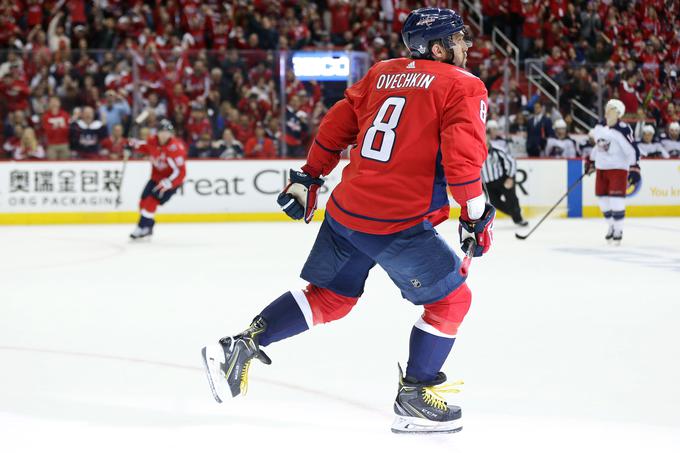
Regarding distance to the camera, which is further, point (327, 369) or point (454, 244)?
point (454, 244)

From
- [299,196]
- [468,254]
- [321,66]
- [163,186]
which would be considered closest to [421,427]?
[468,254]

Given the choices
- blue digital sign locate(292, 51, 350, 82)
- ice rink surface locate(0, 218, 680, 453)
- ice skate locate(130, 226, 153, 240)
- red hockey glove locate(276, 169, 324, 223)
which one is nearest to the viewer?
ice rink surface locate(0, 218, 680, 453)

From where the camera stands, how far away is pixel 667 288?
19.1 ft

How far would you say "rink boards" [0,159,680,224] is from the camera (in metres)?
10.9

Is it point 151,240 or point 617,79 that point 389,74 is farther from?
point 617,79

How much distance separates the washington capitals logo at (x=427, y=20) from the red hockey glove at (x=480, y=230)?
21.5 inches

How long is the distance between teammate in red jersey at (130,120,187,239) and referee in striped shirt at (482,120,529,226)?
327cm

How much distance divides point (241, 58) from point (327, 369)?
811 cm

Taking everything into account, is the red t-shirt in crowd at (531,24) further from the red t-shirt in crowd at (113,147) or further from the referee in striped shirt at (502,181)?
the red t-shirt in crowd at (113,147)

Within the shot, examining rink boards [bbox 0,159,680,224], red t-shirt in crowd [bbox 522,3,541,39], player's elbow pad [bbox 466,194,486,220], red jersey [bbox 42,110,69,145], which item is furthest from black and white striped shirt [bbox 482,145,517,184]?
player's elbow pad [bbox 466,194,486,220]

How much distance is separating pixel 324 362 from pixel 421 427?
943 mm

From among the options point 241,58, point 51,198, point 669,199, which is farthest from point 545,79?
point 51,198

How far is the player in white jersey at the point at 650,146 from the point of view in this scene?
11.8 m

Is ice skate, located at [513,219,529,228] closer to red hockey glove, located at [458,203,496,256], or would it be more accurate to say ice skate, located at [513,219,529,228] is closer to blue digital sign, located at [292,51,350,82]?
blue digital sign, located at [292,51,350,82]
